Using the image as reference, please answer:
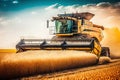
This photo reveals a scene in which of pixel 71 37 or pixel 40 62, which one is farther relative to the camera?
pixel 71 37

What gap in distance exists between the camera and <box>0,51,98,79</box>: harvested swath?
Answer: 18.0ft

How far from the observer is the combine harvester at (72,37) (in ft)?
26.8

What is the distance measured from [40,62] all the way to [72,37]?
3339 mm

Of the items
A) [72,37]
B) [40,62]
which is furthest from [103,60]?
[40,62]

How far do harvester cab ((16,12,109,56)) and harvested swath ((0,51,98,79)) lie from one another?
491mm

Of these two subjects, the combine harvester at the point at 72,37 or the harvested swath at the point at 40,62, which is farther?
the combine harvester at the point at 72,37

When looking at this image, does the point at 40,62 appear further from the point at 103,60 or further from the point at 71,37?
the point at 71,37

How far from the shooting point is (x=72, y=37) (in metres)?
9.41

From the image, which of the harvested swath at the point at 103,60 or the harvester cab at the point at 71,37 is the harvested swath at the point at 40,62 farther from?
the harvested swath at the point at 103,60

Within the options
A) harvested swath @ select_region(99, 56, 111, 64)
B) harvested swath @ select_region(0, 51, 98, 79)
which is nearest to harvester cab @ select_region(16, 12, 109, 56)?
harvested swath @ select_region(99, 56, 111, 64)

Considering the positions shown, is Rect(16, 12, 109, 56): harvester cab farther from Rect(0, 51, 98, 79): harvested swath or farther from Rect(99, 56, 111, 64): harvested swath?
Rect(0, 51, 98, 79): harvested swath

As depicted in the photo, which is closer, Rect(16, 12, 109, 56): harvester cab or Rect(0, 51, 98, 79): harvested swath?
Rect(0, 51, 98, 79): harvested swath

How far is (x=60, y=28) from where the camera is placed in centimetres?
958

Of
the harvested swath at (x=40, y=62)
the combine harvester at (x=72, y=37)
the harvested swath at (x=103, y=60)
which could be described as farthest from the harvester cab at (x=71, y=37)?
the harvested swath at (x=40, y=62)
